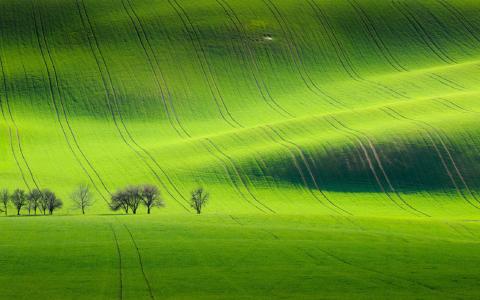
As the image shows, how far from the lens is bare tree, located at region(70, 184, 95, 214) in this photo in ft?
212

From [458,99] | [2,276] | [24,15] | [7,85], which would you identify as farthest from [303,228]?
[24,15]

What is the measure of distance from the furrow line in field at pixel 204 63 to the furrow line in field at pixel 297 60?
397 inches

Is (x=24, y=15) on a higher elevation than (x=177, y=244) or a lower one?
higher

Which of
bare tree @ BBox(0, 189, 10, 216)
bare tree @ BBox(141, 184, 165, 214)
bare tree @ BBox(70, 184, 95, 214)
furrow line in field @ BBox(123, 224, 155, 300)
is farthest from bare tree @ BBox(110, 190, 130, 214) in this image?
furrow line in field @ BBox(123, 224, 155, 300)

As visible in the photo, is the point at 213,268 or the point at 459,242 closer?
the point at 213,268

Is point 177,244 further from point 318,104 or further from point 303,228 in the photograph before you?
point 318,104

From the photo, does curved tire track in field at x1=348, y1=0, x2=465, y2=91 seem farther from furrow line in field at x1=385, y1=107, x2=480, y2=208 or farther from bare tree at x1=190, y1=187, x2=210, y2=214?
bare tree at x1=190, y1=187, x2=210, y2=214

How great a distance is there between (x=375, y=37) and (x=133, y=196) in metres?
58.5

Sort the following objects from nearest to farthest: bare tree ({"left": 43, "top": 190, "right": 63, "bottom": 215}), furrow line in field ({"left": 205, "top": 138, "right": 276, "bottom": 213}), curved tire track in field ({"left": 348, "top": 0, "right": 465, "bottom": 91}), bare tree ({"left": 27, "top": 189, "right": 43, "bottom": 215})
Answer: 1. bare tree ({"left": 27, "top": 189, "right": 43, "bottom": 215})
2. bare tree ({"left": 43, "top": 190, "right": 63, "bottom": 215})
3. furrow line in field ({"left": 205, "top": 138, "right": 276, "bottom": 213})
4. curved tire track in field ({"left": 348, "top": 0, "right": 465, "bottom": 91})

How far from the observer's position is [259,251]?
42.4 meters

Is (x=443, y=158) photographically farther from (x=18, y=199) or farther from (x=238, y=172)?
(x=18, y=199)

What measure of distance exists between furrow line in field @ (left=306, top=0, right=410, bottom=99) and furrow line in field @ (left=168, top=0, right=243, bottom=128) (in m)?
15.6

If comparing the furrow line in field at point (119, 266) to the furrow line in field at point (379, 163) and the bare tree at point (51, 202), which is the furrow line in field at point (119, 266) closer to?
the bare tree at point (51, 202)

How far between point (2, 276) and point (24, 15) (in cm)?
8381
